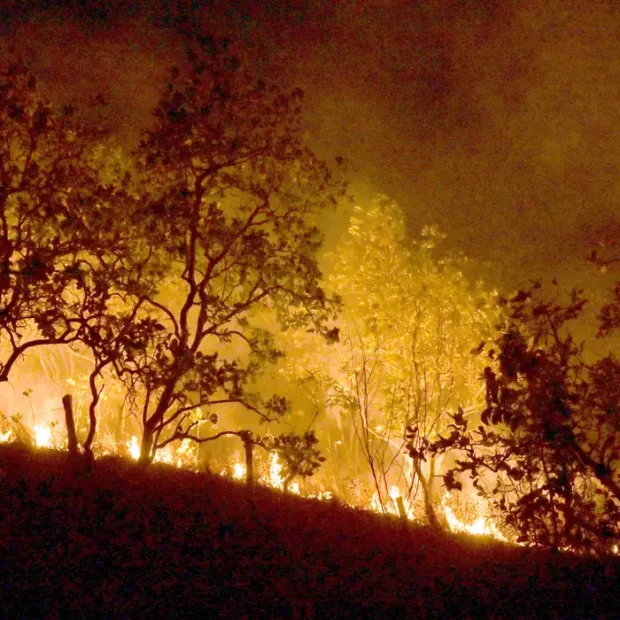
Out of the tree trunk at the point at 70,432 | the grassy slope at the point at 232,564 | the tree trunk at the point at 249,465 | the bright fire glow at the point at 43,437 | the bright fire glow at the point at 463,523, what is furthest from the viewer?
the bright fire glow at the point at 43,437

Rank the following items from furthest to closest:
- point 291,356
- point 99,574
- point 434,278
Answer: point 291,356 → point 434,278 → point 99,574

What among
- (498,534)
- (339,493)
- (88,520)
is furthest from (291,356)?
(88,520)

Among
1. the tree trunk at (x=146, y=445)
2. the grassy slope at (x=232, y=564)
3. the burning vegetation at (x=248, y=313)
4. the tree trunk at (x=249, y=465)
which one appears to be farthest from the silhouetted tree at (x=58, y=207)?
the tree trunk at (x=249, y=465)

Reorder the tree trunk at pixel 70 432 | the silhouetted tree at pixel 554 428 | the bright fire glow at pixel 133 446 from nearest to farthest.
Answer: the silhouetted tree at pixel 554 428 < the tree trunk at pixel 70 432 < the bright fire glow at pixel 133 446

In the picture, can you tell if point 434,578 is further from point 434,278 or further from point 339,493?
point 434,278

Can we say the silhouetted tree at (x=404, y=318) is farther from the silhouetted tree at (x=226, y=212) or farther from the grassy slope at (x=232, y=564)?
the grassy slope at (x=232, y=564)

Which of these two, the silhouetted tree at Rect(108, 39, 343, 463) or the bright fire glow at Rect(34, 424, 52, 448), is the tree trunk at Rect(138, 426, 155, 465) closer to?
the silhouetted tree at Rect(108, 39, 343, 463)

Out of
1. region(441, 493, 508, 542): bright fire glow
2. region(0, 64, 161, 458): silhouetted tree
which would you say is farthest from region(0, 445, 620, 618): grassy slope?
region(441, 493, 508, 542): bright fire glow

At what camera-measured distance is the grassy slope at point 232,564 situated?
4316 millimetres

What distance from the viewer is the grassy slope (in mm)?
4316

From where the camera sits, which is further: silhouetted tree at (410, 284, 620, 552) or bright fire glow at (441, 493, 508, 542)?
bright fire glow at (441, 493, 508, 542)

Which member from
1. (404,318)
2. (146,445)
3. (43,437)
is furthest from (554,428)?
(43,437)

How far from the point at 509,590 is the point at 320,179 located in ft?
22.4

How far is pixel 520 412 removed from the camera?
18.5 feet
